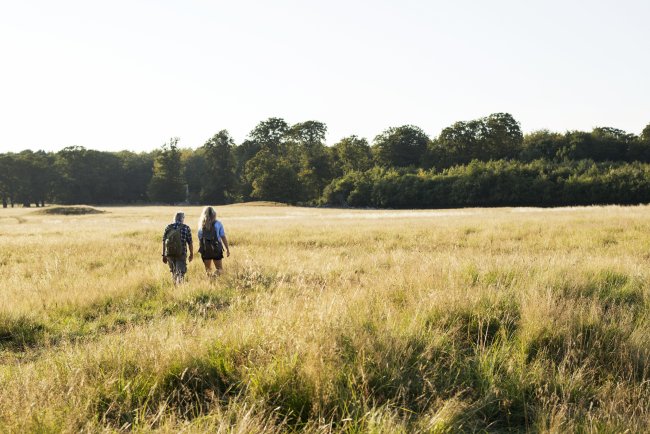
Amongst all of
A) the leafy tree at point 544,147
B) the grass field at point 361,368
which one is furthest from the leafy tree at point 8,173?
the grass field at point 361,368

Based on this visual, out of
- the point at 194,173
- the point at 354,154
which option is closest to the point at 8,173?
the point at 194,173

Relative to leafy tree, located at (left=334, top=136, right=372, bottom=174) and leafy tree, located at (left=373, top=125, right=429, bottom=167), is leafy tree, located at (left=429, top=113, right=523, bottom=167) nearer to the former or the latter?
leafy tree, located at (left=373, top=125, right=429, bottom=167)

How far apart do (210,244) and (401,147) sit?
90.2m

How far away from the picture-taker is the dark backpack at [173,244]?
9.98 meters

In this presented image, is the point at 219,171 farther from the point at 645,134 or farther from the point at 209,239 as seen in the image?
the point at 209,239

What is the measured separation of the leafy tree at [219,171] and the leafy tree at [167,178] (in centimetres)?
593

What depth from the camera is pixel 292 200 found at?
88562 mm

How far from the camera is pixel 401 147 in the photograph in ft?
320

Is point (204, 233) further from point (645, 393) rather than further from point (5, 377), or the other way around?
point (645, 393)

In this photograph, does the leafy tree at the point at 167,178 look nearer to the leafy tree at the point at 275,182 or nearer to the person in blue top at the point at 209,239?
the leafy tree at the point at 275,182

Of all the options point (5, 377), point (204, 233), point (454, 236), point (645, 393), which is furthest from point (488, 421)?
point (454, 236)

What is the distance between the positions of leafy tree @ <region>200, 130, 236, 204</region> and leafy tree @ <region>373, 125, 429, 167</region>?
104ft

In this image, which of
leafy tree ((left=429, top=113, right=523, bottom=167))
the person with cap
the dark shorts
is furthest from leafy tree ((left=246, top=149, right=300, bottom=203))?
the dark shorts

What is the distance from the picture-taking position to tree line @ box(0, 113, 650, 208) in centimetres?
7169
